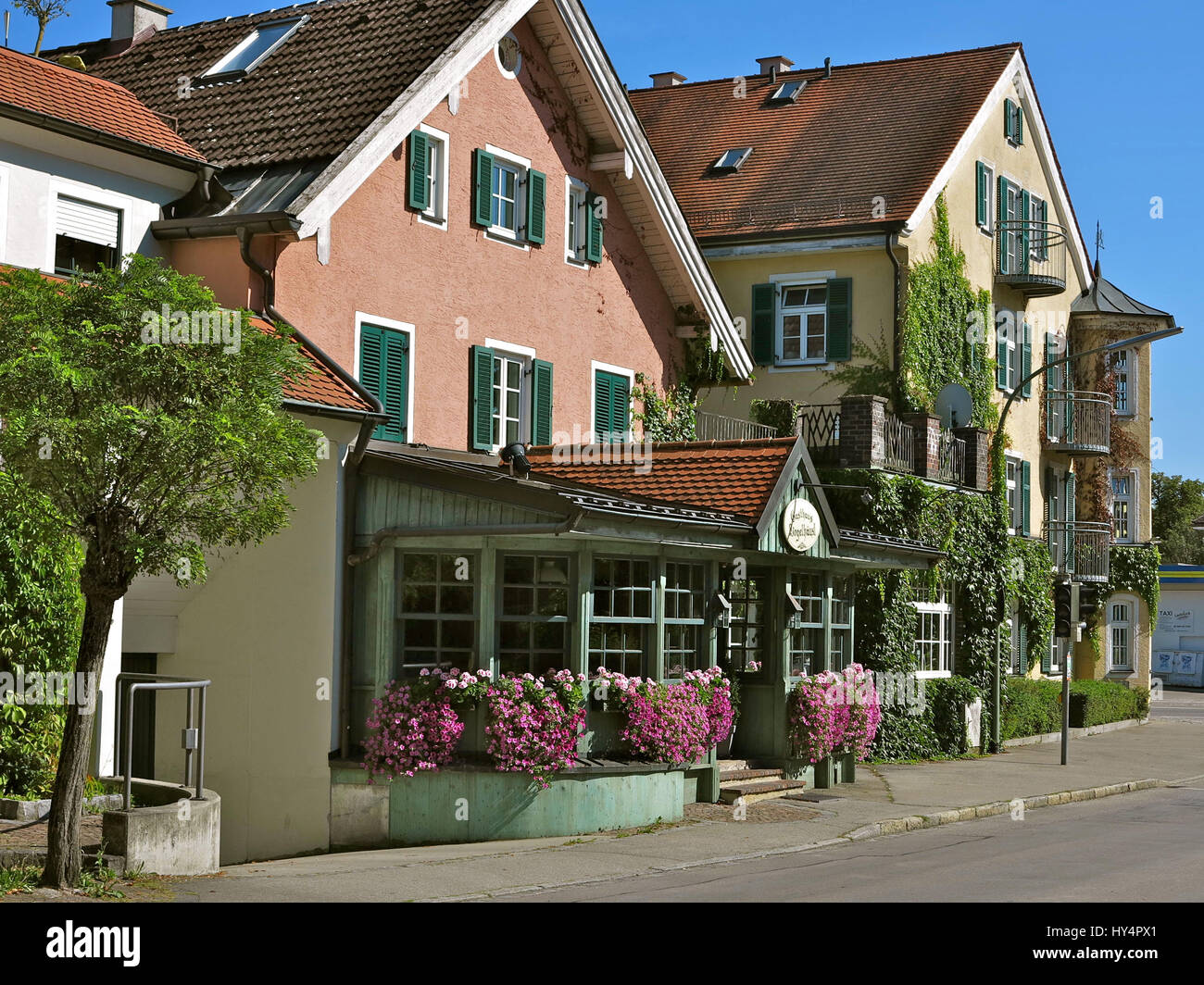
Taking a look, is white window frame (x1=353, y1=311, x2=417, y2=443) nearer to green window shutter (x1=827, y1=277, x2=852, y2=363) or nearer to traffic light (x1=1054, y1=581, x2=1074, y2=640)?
traffic light (x1=1054, y1=581, x2=1074, y2=640)

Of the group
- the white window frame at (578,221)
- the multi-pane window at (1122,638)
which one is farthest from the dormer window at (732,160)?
the multi-pane window at (1122,638)

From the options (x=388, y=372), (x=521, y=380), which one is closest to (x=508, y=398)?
(x=521, y=380)

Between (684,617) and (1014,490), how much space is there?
1809cm

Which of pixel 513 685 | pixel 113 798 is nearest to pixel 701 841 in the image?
pixel 513 685

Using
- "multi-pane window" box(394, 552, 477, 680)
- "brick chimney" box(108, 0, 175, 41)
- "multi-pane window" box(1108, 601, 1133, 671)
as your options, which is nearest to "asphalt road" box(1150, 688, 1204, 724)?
"multi-pane window" box(1108, 601, 1133, 671)

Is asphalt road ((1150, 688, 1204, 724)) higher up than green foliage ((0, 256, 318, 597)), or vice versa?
green foliage ((0, 256, 318, 597))

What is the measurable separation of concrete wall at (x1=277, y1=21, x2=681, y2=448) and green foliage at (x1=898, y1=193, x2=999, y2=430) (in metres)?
5.83

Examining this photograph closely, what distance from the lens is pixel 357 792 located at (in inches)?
647

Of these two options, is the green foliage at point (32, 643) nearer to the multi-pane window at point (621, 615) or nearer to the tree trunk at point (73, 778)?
the tree trunk at point (73, 778)

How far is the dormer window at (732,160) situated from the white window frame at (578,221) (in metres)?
10.3

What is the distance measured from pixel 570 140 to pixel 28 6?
13952mm

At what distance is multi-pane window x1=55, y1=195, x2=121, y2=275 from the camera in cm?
1756
